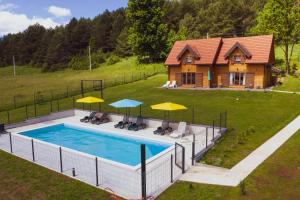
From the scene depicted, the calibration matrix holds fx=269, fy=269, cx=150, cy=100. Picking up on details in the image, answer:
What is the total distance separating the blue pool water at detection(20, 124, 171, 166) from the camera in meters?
16.8

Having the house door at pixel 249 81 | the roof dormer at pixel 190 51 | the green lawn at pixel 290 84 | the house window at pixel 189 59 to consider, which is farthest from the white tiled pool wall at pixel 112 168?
the house window at pixel 189 59

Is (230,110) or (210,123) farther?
(230,110)

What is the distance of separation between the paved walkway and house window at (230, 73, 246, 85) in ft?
71.2

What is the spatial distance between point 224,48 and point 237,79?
5.01 meters

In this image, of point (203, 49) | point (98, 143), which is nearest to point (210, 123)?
point (98, 143)

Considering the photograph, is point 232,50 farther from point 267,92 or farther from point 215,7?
point 215,7

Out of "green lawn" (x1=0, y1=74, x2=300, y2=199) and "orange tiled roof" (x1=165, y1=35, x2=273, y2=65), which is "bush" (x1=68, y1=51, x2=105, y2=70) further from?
"orange tiled roof" (x1=165, y1=35, x2=273, y2=65)

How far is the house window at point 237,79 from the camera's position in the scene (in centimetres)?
3552

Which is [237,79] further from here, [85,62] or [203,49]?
[85,62]

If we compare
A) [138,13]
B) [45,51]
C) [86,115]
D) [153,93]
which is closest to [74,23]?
[45,51]

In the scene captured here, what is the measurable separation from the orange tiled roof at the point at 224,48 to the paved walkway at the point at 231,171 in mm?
21877

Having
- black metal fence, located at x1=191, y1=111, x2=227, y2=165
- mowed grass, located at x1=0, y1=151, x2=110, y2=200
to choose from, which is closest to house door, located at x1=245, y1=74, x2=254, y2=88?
black metal fence, located at x1=191, y1=111, x2=227, y2=165

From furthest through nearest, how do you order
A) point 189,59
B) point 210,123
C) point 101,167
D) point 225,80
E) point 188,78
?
point 188,78, point 189,59, point 225,80, point 210,123, point 101,167

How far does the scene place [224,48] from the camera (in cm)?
3775
